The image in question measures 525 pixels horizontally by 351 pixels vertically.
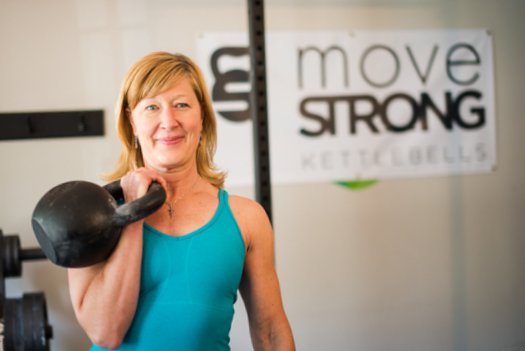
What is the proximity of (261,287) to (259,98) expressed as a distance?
808 mm

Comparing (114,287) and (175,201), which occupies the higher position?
(175,201)

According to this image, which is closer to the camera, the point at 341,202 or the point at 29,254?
the point at 29,254

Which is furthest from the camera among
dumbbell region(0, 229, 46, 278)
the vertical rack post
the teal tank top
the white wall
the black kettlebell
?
the white wall

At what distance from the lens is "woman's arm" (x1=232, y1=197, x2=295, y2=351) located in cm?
113

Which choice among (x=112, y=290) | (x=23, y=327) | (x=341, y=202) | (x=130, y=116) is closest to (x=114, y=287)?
(x=112, y=290)

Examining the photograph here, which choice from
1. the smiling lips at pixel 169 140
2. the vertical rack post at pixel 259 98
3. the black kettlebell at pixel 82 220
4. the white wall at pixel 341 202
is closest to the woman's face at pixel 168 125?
the smiling lips at pixel 169 140

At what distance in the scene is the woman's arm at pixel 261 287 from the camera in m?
1.13

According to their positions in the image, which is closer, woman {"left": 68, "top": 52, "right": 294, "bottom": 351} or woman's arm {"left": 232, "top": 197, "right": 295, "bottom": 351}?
woman {"left": 68, "top": 52, "right": 294, "bottom": 351}

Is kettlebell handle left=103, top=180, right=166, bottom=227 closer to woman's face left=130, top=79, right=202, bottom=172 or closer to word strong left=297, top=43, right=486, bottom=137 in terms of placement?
woman's face left=130, top=79, right=202, bottom=172

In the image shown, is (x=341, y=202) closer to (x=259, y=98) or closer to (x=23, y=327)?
(x=259, y=98)

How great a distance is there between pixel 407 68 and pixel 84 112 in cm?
158

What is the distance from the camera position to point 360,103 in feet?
8.47

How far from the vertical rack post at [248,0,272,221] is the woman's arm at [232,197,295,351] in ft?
2.18

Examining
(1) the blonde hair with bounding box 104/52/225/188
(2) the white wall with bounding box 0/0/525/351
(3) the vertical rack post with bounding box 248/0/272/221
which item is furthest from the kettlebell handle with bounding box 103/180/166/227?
(2) the white wall with bounding box 0/0/525/351
